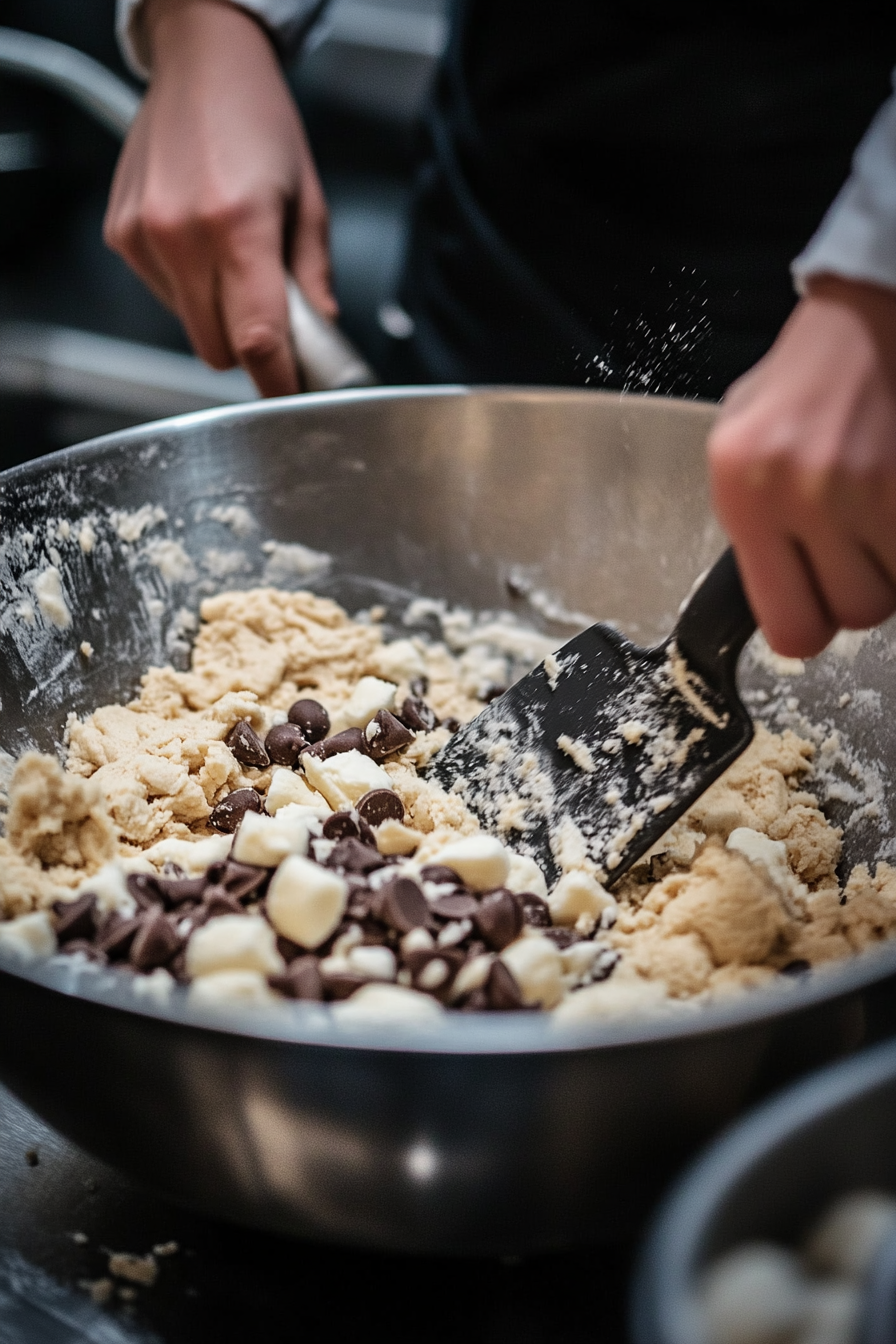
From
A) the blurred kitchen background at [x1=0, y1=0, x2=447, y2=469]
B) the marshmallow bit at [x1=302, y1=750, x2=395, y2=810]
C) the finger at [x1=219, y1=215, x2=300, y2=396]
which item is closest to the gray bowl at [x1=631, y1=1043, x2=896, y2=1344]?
the marshmallow bit at [x1=302, y1=750, x2=395, y2=810]

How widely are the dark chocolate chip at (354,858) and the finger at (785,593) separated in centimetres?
36

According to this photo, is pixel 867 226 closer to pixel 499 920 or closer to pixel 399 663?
pixel 499 920

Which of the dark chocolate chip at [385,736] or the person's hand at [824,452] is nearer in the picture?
the person's hand at [824,452]

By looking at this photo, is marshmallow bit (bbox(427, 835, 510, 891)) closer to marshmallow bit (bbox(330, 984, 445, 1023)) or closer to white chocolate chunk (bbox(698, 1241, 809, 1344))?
marshmallow bit (bbox(330, 984, 445, 1023))

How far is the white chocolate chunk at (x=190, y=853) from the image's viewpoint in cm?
101

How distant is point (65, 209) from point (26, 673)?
2.75 m

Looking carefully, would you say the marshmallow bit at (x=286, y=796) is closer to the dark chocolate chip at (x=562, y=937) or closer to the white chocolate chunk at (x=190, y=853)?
the white chocolate chunk at (x=190, y=853)

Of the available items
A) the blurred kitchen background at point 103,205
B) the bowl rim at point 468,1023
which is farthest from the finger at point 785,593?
the blurred kitchen background at point 103,205

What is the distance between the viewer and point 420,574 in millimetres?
1406

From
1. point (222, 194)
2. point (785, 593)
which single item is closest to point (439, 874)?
point (785, 593)

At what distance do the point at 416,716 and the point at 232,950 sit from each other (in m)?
0.50

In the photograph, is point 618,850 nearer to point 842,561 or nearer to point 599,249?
point 842,561

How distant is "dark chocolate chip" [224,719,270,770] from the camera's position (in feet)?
3.87

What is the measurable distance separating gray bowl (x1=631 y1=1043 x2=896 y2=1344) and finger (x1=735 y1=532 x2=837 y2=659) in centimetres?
39
